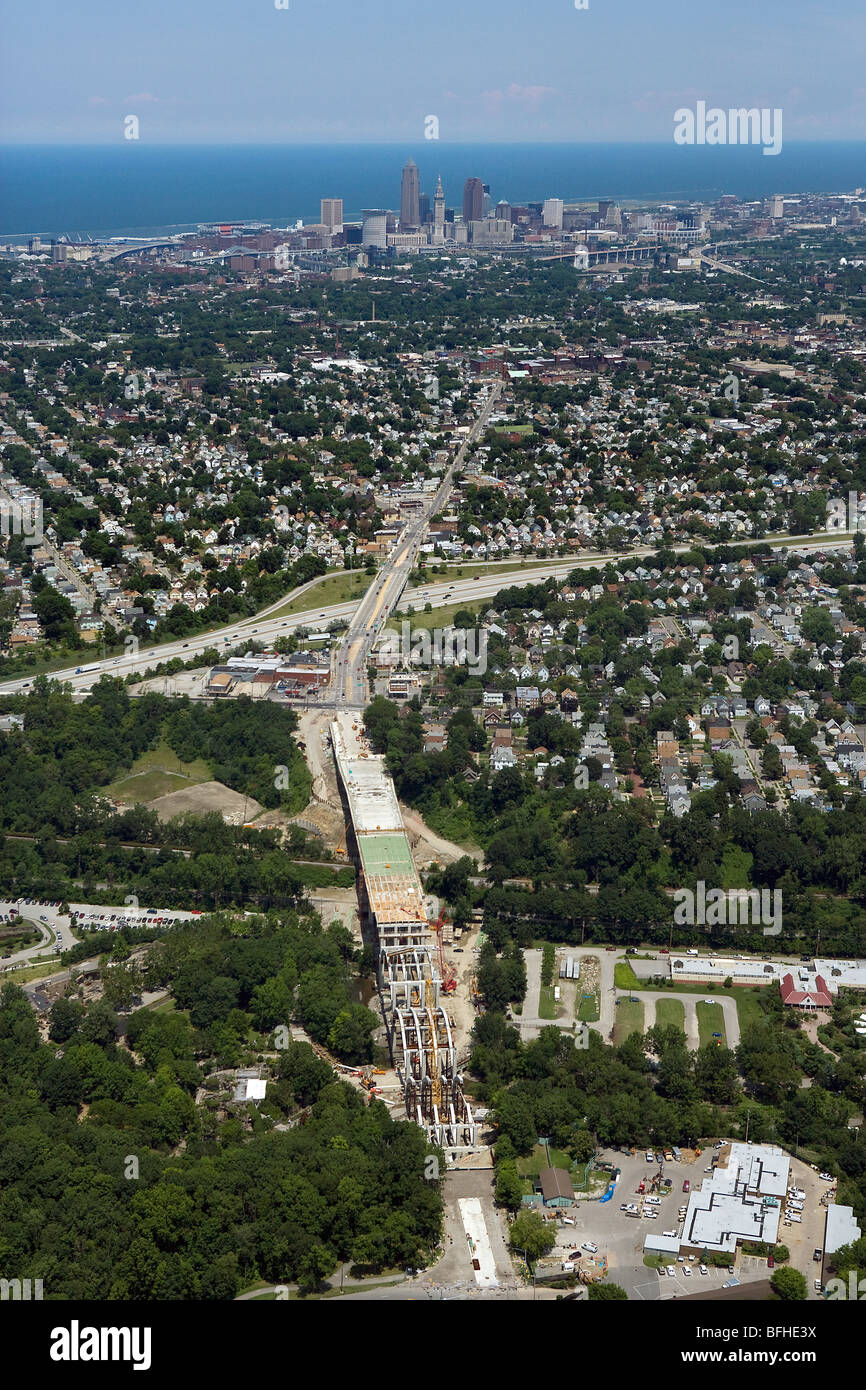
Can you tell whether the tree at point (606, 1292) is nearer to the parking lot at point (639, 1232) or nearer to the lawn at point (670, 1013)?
the parking lot at point (639, 1232)

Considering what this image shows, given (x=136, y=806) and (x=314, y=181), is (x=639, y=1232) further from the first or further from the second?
(x=314, y=181)

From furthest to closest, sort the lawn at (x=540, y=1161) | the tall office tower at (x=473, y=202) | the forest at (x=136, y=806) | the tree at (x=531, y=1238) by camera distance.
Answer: the tall office tower at (x=473, y=202) < the forest at (x=136, y=806) < the lawn at (x=540, y=1161) < the tree at (x=531, y=1238)

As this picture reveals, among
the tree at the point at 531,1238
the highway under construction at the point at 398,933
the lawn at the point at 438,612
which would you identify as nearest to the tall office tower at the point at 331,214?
the lawn at the point at 438,612

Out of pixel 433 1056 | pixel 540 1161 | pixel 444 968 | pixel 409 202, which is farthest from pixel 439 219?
pixel 540 1161

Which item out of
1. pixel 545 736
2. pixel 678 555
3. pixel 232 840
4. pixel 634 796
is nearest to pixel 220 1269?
pixel 232 840

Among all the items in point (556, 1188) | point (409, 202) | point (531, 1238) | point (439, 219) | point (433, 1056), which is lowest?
point (556, 1188)

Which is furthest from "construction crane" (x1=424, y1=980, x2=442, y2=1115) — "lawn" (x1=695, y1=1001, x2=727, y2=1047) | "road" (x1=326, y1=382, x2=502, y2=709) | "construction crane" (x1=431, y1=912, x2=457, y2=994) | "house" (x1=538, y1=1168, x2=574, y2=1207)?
"road" (x1=326, y1=382, x2=502, y2=709)

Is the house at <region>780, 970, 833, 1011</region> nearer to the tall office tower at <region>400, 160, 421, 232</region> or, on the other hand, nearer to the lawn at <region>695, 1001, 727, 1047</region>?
the lawn at <region>695, 1001, 727, 1047</region>
